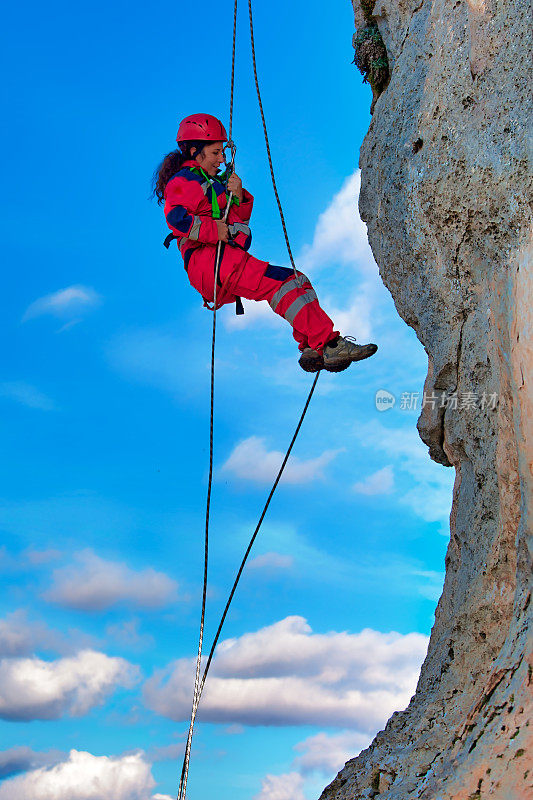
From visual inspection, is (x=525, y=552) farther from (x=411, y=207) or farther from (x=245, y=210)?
(x=245, y=210)

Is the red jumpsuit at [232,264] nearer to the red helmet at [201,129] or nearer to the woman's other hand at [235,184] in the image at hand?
the woman's other hand at [235,184]

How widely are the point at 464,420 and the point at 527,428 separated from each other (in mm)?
1481

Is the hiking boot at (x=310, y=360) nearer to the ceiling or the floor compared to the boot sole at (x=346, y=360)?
nearer to the ceiling

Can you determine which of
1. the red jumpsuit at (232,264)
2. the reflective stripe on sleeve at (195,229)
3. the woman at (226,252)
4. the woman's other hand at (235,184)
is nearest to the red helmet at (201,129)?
the woman at (226,252)

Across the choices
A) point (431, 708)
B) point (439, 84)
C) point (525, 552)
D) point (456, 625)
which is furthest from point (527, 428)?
point (439, 84)

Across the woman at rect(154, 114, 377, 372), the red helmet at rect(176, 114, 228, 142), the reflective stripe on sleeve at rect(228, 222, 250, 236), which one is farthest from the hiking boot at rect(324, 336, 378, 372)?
the red helmet at rect(176, 114, 228, 142)

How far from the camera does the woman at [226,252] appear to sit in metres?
7.51

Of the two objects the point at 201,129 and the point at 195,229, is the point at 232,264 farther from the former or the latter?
the point at 201,129

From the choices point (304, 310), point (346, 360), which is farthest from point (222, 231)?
point (346, 360)

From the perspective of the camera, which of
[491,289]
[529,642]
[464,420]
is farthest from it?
[464,420]

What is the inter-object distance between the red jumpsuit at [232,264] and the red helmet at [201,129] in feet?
0.95

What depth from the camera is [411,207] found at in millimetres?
7078

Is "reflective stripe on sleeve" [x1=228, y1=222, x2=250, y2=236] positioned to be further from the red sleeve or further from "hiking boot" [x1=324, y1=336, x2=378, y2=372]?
"hiking boot" [x1=324, y1=336, x2=378, y2=372]

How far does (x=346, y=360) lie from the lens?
295 inches
